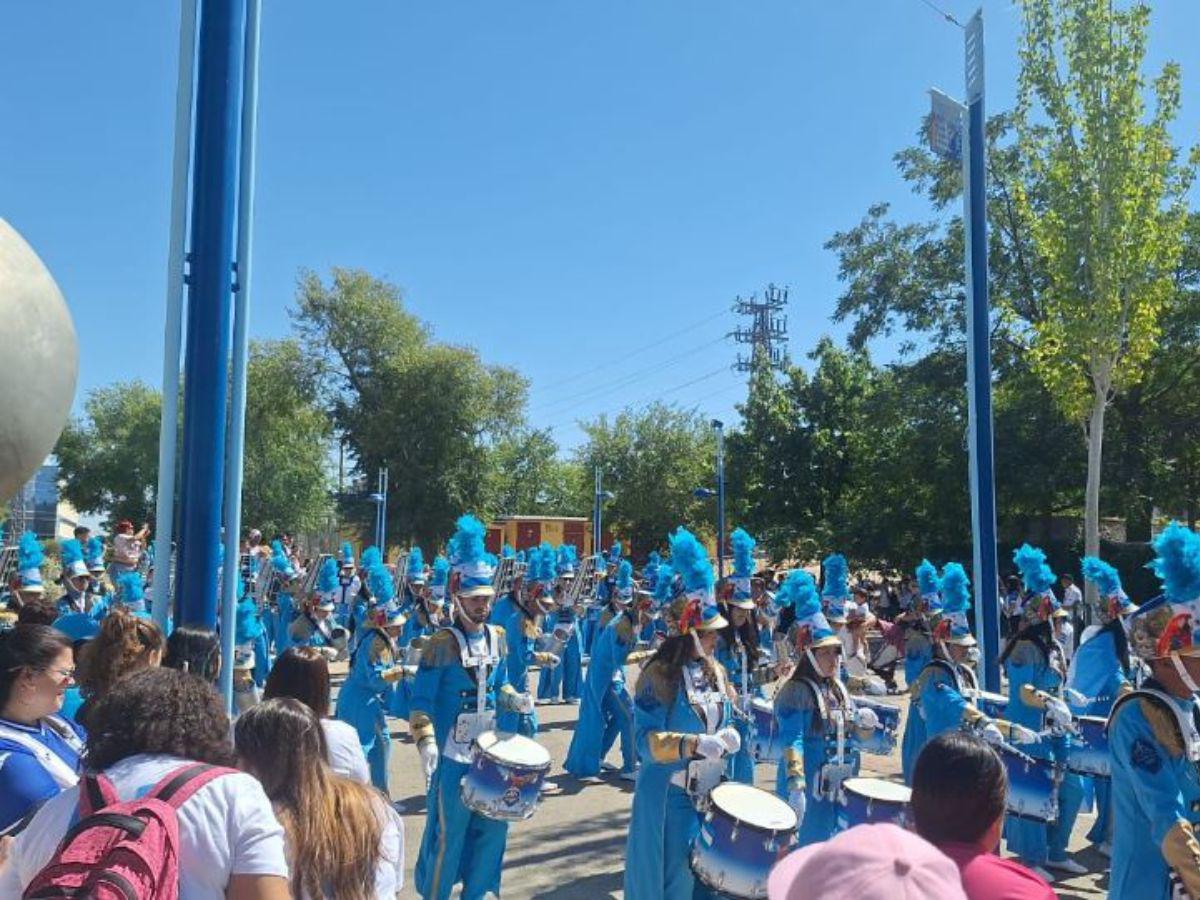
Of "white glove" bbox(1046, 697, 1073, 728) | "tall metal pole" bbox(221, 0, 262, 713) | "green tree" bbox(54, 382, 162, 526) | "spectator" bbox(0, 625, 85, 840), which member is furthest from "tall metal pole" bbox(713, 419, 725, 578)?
"green tree" bbox(54, 382, 162, 526)

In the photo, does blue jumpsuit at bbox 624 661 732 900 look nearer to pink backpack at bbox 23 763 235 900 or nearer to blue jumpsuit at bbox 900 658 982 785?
blue jumpsuit at bbox 900 658 982 785

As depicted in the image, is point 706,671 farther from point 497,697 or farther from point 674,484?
point 674,484

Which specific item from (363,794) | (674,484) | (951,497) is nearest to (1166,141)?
(951,497)

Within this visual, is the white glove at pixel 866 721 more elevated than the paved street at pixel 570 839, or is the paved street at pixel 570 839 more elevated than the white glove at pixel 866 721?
the white glove at pixel 866 721

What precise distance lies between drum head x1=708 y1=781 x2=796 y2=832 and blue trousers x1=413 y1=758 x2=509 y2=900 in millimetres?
1505

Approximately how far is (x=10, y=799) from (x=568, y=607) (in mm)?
11914

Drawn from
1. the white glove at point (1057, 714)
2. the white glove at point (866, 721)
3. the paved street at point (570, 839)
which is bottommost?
the paved street at point (570, 839)

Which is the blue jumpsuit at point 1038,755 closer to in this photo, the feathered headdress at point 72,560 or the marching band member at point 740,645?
the marching band member at point 740,645

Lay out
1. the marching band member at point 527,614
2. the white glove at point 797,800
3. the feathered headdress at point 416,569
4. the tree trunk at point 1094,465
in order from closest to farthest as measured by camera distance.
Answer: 1. the white glove at point 797,800
2. the marching band member at point 527,614
3. the feathered headdress at point 416,569
4. the tree trunk at point 1094,465

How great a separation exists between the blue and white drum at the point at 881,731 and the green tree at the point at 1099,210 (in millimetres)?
11961

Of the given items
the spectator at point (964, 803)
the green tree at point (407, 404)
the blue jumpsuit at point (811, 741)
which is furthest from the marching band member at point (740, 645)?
the green tree at point (407, 404)

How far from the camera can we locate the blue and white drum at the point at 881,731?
6062 millimetres

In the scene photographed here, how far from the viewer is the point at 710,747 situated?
194 inches

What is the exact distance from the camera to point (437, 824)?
580cm
